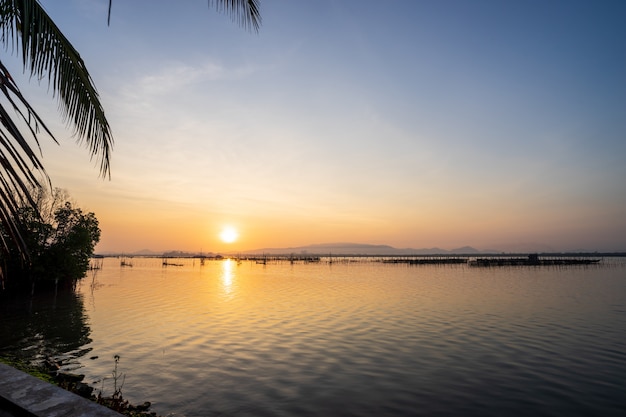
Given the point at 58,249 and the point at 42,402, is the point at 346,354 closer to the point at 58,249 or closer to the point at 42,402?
the point at 42,402

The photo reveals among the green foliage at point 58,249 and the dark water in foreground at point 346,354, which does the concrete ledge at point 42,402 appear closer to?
the dark water in foreground at point 346,354

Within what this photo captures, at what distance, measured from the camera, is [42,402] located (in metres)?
5.47

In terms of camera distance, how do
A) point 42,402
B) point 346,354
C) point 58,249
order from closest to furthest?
1. point 42,402
2. point 346,354
3. point 58,249

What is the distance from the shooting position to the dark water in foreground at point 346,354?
38.4ft

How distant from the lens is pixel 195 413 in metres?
10.9

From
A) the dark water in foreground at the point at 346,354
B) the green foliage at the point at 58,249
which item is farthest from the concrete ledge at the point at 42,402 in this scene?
the green foliage at the point at 58,249

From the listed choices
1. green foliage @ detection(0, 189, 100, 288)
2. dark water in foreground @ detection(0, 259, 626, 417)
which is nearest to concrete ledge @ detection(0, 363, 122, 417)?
dark water in foreground @ detection(0, 259, 626, 417)

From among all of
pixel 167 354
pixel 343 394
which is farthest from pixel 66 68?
pixel 167 354

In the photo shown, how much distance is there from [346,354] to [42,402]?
42.9 ft

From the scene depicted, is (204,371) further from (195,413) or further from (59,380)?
(59,380)

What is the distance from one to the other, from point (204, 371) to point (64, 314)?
19859 millimetres

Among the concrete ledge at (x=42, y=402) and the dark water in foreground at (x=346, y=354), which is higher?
the concrete ledge at (x=42, y=402)

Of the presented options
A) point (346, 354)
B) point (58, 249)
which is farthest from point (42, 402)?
point (58, 249)

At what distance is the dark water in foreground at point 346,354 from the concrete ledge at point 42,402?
18.7 ft
